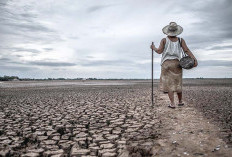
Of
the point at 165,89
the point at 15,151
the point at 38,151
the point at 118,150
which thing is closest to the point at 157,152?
the point at 118,150

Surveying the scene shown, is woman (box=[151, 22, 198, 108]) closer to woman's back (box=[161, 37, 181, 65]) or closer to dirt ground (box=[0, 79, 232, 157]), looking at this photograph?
woman's back (box=[161, 37, 181, 65])

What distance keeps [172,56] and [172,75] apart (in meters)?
0.45

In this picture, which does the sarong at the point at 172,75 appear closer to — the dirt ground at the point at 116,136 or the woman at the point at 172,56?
the woman at the point at 172,56

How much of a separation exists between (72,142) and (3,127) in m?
1.62

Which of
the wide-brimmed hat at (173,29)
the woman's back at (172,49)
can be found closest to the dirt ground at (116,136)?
the woman's back at (172,49)

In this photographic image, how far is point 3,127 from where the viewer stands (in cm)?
348

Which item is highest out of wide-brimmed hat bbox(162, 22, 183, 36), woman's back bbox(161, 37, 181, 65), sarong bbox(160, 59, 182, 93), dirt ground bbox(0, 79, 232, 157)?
wide-brimmed hat bbox(162, 22, 183, 36)

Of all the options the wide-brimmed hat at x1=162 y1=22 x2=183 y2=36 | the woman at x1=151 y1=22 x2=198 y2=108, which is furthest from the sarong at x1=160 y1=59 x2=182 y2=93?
the wide-brimmed hat at x1=162 y1=22 x2=183 y2=36

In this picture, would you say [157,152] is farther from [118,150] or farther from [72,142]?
[72,142]

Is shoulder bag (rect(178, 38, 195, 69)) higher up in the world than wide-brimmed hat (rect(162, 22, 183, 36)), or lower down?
lower down

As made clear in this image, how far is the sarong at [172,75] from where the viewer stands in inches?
184

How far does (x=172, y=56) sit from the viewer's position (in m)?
4.67

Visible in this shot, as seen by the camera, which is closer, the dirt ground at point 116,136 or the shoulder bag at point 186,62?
the dirt ground at point 116,136

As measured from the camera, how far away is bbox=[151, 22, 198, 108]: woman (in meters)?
4.64
